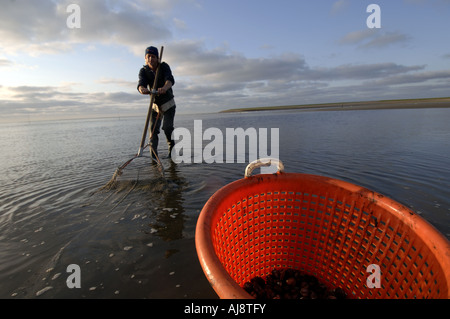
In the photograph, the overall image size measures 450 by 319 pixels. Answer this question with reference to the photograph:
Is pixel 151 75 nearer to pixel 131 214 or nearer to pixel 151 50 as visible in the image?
pixel 151 50

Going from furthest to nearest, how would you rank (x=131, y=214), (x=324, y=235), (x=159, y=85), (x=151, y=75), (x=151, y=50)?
(x=159, y=85)
(x=151, y=75)
(x=151, y=50)
(x=131, y=214)
(x=324, y=235)

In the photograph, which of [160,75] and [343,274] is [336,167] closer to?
[343,274]

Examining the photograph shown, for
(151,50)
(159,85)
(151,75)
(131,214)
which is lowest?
(131,214)

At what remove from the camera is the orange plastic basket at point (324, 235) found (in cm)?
154

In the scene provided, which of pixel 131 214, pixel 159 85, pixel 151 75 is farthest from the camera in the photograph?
pixel 159 85

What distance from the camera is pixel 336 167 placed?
19.2ft

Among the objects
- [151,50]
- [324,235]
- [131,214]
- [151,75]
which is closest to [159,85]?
[151,75]

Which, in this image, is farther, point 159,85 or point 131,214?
point 159,85

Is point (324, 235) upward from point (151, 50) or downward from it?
downward

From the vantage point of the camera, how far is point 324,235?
243 cm

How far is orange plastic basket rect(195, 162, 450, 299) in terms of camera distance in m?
1.54

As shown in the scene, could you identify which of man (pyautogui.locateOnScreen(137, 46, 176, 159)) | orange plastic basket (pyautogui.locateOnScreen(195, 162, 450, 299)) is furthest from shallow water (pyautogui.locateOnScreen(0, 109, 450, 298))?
man (pyautogui.locateOnScreen(137, 46, 176, 159))

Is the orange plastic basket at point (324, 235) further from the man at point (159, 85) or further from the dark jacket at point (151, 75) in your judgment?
the dark jacket at point (151, 75)
